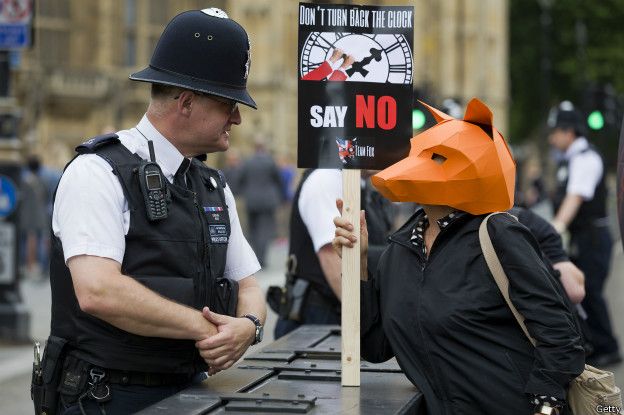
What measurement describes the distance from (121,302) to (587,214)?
25.4 ft

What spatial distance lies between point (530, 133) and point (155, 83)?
65095mm

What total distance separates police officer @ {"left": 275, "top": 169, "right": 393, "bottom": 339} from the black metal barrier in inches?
37.8

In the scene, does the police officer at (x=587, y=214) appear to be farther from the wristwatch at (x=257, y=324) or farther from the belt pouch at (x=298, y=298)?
the wristwatch at (x=257, y=324)

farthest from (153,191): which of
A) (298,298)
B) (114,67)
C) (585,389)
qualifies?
(114,67)

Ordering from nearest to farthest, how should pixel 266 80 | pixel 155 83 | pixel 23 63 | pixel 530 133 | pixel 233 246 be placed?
pixel 155 83, pixel 233 246, pixel 23 63, pixel 266 80, pixel 530 133

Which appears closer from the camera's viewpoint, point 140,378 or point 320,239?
point 140,378

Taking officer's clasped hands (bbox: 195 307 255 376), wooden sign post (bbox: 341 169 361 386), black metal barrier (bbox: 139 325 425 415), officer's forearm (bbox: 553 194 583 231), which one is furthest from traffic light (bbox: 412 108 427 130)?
officer's clasped hands (bbox: 195 307 255 376)

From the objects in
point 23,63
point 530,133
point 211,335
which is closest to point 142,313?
point 211,335

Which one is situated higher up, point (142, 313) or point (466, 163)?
point (466, 163)

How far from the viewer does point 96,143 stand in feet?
14.6

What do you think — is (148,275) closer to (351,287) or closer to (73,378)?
(73,378)

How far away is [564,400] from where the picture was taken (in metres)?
4.41

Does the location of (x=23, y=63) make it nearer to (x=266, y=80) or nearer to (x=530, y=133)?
(x=266, y=80)

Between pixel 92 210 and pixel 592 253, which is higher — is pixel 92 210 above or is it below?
above
